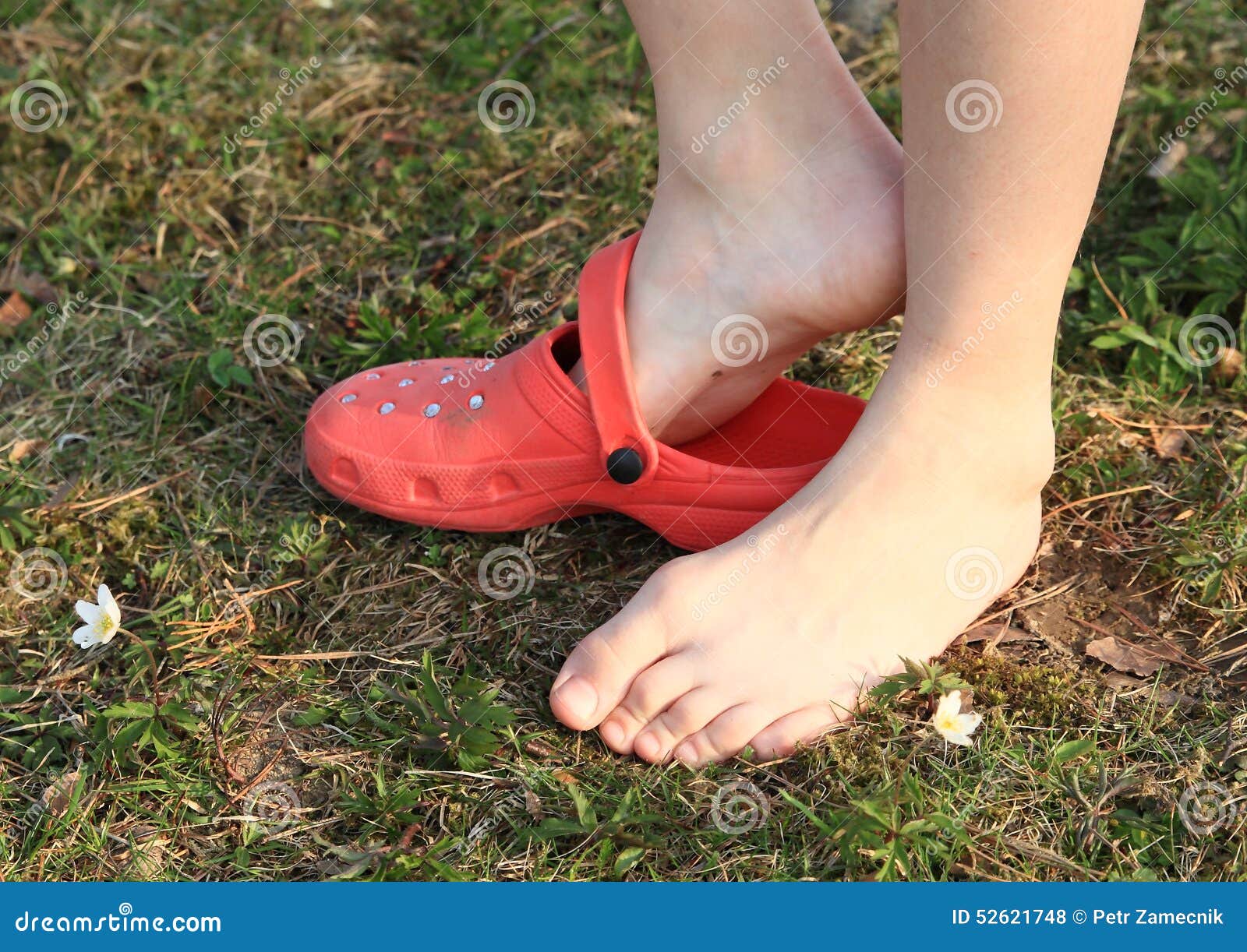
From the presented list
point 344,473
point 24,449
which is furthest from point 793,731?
point 24,449

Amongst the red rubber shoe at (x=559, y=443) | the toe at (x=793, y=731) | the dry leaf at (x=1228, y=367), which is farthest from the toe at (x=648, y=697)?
the dry leaf at (x=1228, y=367)

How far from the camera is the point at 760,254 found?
162cm

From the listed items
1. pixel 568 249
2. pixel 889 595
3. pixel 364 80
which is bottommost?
pixel 889 595

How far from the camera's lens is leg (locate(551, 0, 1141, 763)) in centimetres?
143

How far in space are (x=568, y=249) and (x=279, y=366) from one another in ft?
2.04

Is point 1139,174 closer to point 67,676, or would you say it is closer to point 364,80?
point 364,80

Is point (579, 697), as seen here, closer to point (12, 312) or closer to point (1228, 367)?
point (1228, 367)

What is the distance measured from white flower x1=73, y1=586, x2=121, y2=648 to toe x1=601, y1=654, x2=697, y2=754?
725mm

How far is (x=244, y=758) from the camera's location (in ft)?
5.20

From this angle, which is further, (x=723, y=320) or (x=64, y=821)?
(x=723, y=320)

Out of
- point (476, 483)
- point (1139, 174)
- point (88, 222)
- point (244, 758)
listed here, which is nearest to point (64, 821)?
point (244, 758)

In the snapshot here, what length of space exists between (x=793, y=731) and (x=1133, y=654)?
1.72ft

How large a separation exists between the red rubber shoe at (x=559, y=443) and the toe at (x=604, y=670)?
25cm

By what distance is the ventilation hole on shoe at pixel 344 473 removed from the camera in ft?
6.07
